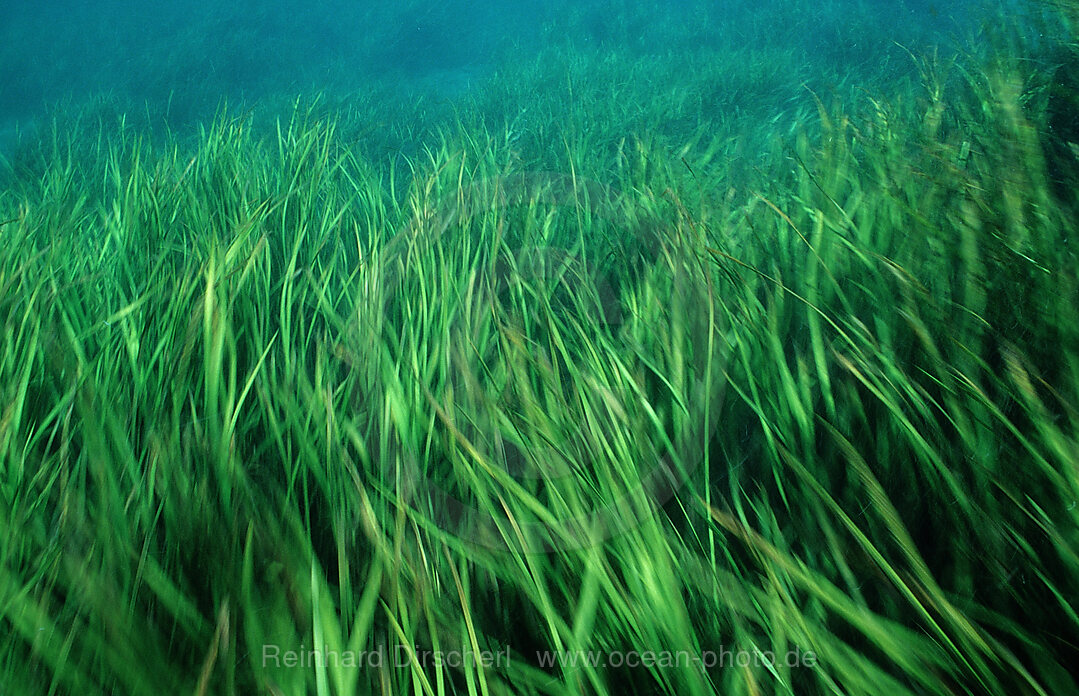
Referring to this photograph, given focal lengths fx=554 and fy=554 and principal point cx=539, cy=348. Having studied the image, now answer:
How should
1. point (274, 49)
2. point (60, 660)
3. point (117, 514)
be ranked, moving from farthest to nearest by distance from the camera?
point (274, 49)
point (117, 514)
point (60, 660)

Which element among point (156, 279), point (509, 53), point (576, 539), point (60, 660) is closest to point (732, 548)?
point (576, 539)

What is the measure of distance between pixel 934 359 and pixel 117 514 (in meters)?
1.08

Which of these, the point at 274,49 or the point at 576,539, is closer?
the point at 576,539

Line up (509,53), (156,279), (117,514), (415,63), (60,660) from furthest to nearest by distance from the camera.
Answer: (415,63)
(509,53)
(156,279)
(117,514)
(60,660)

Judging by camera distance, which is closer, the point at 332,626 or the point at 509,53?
the point at 332,626

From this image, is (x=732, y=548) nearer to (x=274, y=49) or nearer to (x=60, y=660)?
(x=60, y=660)

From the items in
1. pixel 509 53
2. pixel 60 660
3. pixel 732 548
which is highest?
pixel 509 53

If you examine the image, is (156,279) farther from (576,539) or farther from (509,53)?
(509,53)

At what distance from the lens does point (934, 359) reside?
2.49 feet

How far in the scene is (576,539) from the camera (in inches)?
25.1

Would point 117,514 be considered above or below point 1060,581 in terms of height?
above

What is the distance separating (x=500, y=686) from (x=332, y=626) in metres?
0.18

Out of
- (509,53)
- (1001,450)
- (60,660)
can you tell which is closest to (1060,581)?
(1001,450)

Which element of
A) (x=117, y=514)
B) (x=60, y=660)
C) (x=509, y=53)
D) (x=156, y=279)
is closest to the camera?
(x=60, y=660)
